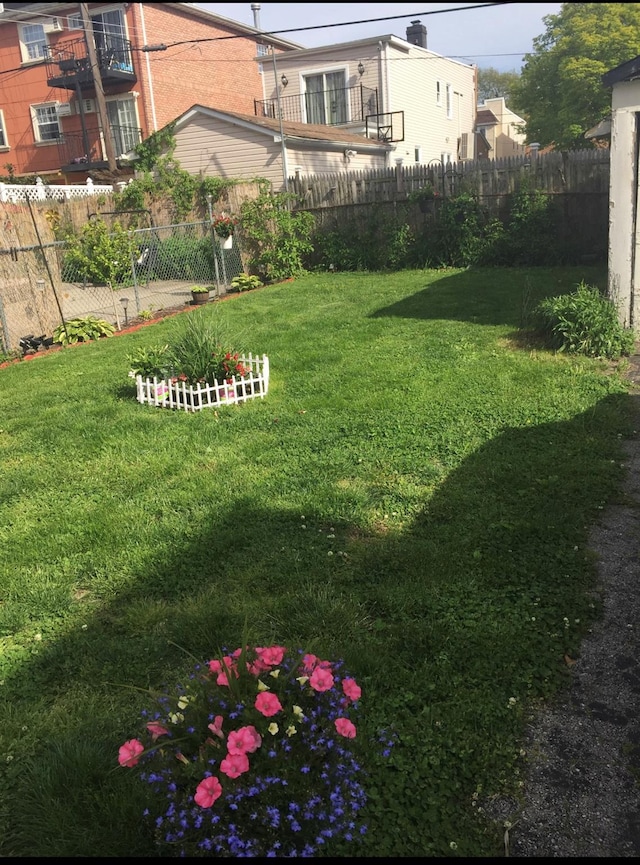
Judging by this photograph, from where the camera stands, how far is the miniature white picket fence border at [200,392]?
6535mm

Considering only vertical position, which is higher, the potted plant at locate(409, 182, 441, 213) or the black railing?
the black railing

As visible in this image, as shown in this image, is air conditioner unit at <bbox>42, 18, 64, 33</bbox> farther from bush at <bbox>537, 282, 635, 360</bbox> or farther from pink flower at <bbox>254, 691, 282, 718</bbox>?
pink flower at <bbox>254, 691, 282, 718</bbox>

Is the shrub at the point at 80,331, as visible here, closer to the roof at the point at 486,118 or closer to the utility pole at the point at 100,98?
the utility pole at the point at 100,98

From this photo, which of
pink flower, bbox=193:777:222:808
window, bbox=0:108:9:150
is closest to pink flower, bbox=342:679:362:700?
pink flower, bbox=193:777:222:808

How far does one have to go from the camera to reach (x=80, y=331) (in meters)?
10.6

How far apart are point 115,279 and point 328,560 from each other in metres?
9.83

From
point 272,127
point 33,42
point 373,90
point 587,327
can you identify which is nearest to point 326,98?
point 373,90

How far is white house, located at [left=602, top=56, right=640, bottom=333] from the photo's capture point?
7410 millimetres

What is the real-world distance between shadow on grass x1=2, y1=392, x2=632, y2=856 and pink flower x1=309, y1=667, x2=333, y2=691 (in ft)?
1.45

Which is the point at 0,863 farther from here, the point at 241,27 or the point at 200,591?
the point at 241,27

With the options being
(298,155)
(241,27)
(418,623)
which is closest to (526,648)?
(418,623)

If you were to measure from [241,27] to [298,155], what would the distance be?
11.5 metres

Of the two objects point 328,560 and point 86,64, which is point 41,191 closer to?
point 86,64

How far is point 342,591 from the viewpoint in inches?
136
